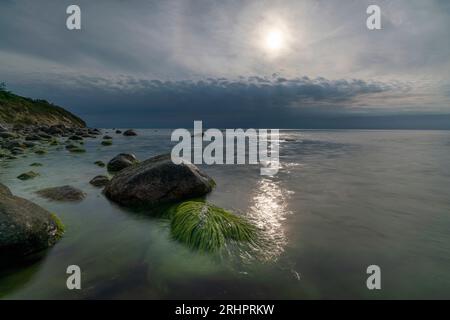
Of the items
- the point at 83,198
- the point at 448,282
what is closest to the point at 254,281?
the point at 448,282

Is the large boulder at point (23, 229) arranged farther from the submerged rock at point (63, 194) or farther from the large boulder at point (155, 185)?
the submerged rock at point (63, 194)

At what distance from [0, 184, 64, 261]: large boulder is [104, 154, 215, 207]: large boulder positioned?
7.70ft

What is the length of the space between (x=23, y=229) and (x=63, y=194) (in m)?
3.61

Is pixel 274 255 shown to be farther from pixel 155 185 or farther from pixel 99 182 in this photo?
pixel 99 182

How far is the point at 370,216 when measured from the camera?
641cm

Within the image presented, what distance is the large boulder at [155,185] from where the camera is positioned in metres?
7.02

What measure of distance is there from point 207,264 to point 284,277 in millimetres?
1214

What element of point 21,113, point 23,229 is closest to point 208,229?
point 23,229

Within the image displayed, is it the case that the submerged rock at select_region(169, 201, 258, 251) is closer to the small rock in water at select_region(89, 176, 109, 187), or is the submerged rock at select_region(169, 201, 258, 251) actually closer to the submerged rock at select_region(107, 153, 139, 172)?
the small rock in water at select_region(89, 176, 109, 187)

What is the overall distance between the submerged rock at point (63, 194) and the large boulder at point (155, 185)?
31.1 inches

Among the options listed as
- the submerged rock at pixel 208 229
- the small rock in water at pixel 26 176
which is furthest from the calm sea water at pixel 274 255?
the small rock in water at pixel 26 176

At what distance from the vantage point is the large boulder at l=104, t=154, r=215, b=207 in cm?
702

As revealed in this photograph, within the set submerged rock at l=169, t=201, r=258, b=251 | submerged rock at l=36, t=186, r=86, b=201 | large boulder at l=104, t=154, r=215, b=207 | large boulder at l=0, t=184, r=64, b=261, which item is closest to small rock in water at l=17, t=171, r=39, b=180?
submerged rock at l=36, t=186, r=86, b=201
